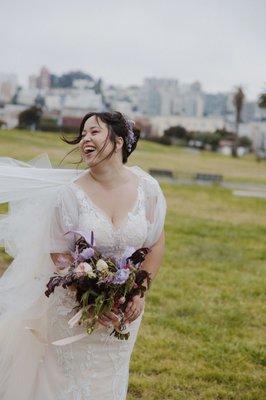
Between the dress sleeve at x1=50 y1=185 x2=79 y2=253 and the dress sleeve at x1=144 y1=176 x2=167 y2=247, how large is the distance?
19.7 inches

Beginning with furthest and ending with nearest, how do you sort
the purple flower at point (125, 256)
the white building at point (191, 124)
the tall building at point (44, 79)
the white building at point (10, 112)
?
the tall building at point (44, 79)
the white building at point (191, 124)
the white building at point (10, 112)
the purple flower at point (125, 256)

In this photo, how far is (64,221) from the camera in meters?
3.62

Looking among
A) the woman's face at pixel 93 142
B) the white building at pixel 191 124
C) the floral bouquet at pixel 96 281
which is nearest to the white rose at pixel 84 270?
the floral bouquet at pixel 96 281

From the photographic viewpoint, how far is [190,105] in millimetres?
154750

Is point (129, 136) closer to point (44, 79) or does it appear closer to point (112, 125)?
point (112, 125)

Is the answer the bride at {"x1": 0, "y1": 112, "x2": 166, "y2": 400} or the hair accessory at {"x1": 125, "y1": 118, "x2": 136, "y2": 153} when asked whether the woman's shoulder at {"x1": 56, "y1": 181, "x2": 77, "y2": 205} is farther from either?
the hair accessory at {"x1": 125, "y1": 118, "x2": 136, "y2": 153}

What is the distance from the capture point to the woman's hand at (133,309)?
355 cm

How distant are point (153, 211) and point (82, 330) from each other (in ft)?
2.86

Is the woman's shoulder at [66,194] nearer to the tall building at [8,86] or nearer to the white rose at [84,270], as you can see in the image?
the white rose at [84,270]

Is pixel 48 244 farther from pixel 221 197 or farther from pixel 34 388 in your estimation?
pixel 221 197

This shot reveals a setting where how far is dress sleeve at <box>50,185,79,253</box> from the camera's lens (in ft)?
11.8

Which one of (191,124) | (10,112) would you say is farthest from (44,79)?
(10,112)

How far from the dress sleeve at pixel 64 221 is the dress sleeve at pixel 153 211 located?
0.50m

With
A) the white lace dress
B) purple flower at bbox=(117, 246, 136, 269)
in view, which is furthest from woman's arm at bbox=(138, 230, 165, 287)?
purple flower at bbox=(117, 246, 136, 269)
